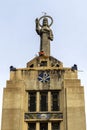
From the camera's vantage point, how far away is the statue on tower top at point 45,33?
1882 inches

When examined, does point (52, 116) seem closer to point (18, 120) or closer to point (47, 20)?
point (18, 120)

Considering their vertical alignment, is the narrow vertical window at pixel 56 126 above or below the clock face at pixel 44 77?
below

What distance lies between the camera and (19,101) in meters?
39.8

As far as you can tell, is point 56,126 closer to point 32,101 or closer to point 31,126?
point 31,126

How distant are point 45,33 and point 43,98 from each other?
35.5ft

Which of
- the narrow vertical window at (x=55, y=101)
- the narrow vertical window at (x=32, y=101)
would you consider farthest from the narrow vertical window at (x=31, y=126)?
the narrow vertical window at (x=55, y=101)

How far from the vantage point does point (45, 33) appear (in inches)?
1932

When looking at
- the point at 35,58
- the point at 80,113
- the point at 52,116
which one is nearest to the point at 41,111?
the point at 52,116

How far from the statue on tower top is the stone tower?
4.30m

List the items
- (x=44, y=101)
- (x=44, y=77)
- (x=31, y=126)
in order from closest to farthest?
1. (x=31, y=126)
2. (x=44, y=101)
3. (x=44, y=77)

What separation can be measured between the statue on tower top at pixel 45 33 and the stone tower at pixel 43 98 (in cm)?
430

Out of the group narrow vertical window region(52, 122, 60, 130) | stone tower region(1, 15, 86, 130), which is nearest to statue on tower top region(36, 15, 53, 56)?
stone tower region(1, 15, 86, 130)

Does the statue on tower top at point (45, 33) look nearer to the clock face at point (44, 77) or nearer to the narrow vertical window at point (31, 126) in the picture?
the clock face at point (44, 77)

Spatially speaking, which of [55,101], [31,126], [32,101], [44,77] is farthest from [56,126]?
[44,77]
